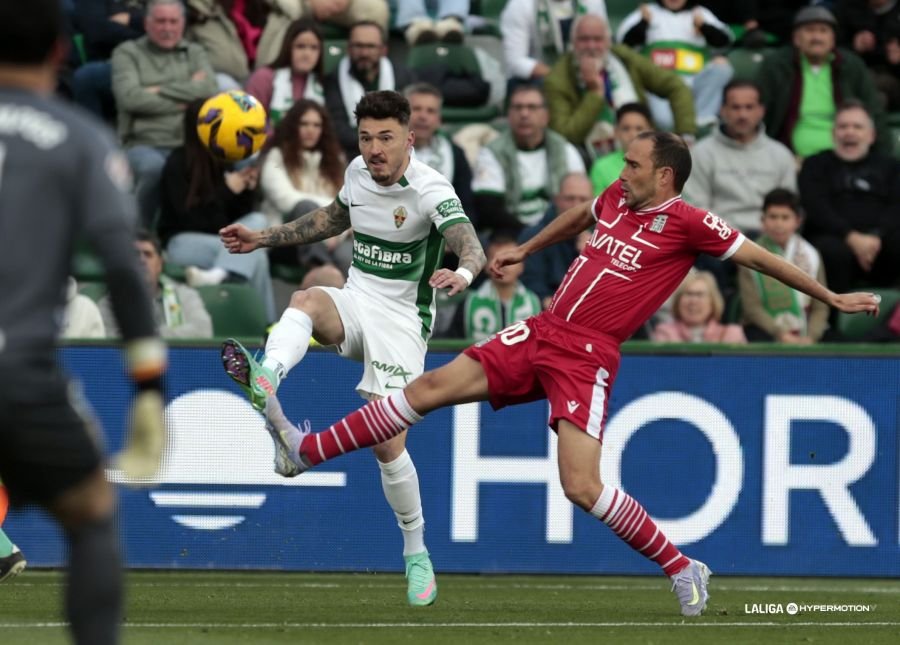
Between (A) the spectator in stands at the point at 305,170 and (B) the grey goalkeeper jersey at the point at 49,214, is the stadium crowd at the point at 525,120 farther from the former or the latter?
(B) the grey goalkeeper jersey at the point at 49,214

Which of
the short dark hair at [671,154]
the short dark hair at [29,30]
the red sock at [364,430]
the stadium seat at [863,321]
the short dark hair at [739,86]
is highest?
the short dark hair at [29,30]

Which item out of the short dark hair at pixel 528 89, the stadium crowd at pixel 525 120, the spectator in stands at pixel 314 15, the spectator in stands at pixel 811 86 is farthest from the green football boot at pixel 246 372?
the spectator in stands at pixel 811 86

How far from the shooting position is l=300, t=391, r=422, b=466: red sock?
8.13 m

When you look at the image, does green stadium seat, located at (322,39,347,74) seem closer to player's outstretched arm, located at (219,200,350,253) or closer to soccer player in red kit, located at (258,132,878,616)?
player's outstretched arm, located at (219,200,350,253)

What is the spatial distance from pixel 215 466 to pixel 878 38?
8.11m

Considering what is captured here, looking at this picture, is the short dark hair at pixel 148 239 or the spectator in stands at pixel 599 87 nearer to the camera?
the short dark hair at pixel 148 239

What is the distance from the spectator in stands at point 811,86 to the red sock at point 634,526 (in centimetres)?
725

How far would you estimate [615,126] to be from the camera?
1441 centimetres

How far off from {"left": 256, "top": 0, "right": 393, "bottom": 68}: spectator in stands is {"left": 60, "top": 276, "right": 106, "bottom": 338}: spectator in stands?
3800 mm

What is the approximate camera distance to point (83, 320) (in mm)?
11359

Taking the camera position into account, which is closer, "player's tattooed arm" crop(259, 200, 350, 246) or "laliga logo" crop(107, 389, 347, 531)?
"player's tattooed arm" crop(259, 200, 350, 246)

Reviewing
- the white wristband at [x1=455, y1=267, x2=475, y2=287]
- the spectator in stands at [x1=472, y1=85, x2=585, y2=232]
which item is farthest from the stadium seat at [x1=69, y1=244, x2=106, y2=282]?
the white wristband at [x1=455, y1=267, x2=475, y2=287]

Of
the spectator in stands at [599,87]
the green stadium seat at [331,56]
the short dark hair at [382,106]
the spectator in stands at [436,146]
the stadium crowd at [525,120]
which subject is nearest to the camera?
the short dark hair at [382,106]

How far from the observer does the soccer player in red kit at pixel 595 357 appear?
8.02m
